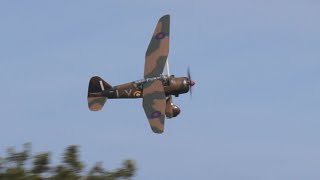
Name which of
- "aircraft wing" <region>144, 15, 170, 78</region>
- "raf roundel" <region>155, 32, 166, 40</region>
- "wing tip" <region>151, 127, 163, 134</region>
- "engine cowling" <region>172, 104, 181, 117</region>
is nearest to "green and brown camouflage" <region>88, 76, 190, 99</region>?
"engine cowling" <region>172, 104, 181, 117</region>

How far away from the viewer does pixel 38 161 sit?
47188 mm

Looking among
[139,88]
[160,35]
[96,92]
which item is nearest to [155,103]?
[139,88]

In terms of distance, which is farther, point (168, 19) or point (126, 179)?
point (168, 19)

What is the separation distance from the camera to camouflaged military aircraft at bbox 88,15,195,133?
7019 cm

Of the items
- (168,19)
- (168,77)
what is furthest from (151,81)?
(168,19)

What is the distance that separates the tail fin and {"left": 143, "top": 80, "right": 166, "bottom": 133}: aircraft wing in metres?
3.68

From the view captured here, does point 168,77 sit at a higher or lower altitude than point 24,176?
higher

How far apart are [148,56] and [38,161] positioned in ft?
93.2

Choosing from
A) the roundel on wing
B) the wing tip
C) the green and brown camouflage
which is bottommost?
the wing tip

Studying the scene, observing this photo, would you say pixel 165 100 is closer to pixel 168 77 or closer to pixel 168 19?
pixel 168 77

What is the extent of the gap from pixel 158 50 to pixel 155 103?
234 inches

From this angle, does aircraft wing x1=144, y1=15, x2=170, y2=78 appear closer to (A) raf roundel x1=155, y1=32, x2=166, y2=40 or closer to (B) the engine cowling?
(A) raf roundel x1=155, y1=32, x2=166, y2=40

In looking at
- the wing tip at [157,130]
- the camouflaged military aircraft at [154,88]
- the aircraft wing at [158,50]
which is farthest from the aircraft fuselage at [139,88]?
the wing tip at [157,130]

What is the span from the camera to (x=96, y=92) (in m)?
74.0
